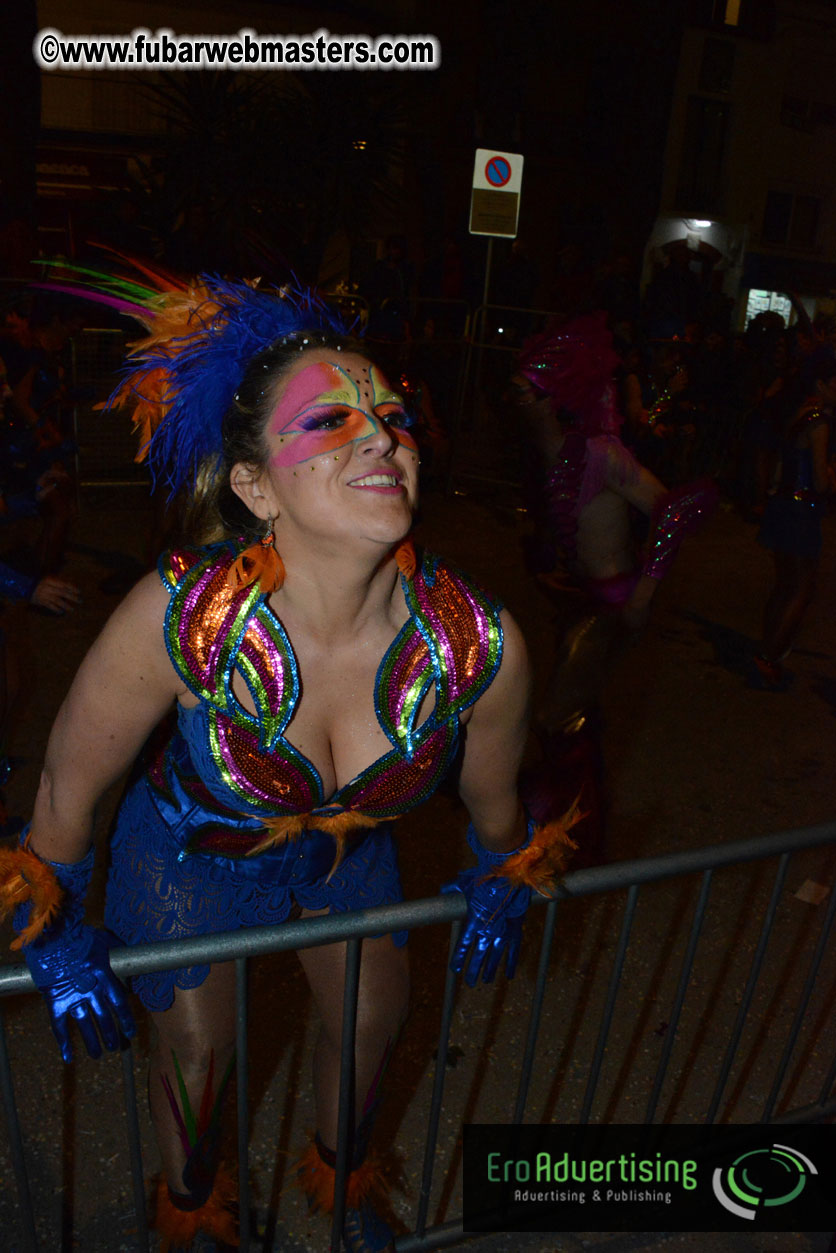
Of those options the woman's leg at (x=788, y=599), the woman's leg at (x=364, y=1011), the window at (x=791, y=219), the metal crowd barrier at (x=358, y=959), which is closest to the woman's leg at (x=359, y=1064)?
the woman's leg at (x=364, y=1011)

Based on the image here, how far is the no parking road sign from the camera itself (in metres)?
10.3

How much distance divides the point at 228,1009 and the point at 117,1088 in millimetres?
896

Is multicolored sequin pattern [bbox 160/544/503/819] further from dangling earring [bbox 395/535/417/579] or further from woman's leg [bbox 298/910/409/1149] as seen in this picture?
woman's leg [bbox 298/910/409/1149]

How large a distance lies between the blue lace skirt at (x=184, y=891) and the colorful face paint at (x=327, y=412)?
2.67 feet

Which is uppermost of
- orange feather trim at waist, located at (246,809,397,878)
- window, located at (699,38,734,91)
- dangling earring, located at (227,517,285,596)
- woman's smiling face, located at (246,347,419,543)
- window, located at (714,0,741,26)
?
window, located at (714,0,741,26)

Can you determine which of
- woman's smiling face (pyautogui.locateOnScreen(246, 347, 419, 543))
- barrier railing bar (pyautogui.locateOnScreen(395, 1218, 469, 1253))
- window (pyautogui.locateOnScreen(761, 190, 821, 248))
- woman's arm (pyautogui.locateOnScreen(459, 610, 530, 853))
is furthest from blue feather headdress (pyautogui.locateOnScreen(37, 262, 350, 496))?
window (pyautogui.locateOnScreen(761, 190, 821, 248))

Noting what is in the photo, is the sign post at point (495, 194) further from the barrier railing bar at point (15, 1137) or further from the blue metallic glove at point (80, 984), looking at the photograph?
the barrier railing bar at point (15, 1137)

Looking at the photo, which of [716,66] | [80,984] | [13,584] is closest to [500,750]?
[80,984]

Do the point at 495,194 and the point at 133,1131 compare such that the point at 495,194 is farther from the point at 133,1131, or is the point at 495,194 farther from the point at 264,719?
the point at 133,1131

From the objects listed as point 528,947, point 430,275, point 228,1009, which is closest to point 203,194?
point 430,275

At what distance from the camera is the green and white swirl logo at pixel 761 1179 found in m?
2.42

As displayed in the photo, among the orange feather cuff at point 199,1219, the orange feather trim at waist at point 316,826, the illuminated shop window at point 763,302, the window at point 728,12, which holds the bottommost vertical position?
the orange feather cuff at point 199,1219

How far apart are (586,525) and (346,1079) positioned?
7.78 ft

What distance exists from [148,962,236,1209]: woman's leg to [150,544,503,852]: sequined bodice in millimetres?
390
